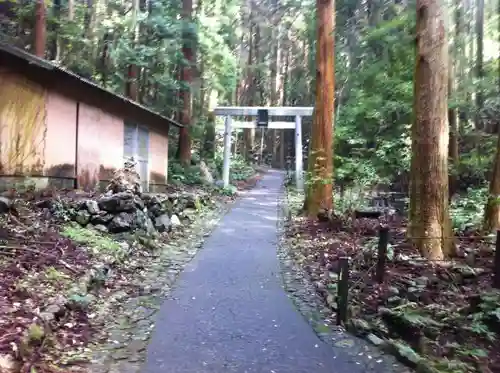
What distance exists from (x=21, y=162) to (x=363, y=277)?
7909 millimetres

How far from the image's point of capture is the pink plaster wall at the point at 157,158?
1855 cm

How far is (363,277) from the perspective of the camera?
7.81m

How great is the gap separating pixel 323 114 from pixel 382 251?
7.85 m

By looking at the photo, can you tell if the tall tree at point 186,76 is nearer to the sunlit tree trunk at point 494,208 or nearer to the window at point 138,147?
the window at point 138,147

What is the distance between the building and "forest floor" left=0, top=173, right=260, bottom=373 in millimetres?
1128

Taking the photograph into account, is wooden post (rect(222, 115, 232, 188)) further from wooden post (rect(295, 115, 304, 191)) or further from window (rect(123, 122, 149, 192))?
window (rect(123, 122, 149, 192))

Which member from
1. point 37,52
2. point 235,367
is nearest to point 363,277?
point 235,367

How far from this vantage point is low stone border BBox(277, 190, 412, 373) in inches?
194

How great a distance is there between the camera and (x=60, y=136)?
12133 mm

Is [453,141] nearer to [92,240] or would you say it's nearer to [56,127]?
[56,127]

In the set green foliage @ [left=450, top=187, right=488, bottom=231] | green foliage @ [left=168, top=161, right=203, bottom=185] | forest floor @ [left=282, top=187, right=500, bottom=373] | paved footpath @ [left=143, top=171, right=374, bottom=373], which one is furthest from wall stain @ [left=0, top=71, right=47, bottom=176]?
green foliage @ [left=168, top=161, right=203, bottom=185]

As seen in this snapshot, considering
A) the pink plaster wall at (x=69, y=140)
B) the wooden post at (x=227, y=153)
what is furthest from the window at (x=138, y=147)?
the wooden post at (x=227, y=153)

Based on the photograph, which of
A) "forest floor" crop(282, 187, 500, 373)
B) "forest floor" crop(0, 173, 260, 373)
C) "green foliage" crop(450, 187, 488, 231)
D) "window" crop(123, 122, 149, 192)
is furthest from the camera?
"window" crop(123, 122, 149, 192)

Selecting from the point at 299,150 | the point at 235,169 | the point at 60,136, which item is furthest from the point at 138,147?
the point at 235,169
